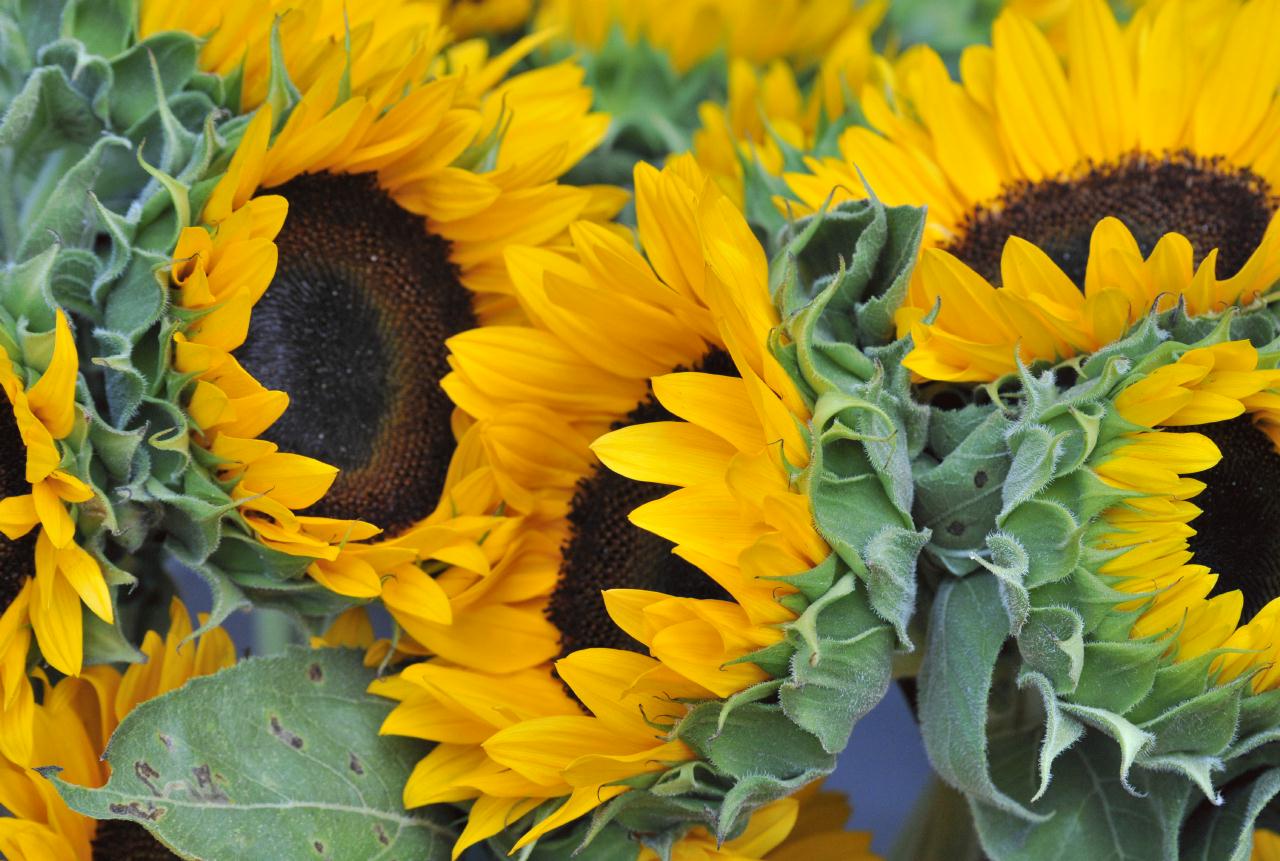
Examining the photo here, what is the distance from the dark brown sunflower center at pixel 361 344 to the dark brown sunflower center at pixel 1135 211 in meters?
0.29

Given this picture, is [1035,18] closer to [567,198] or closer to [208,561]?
[567,198]

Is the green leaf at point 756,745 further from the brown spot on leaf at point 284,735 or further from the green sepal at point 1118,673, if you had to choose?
the brown spot on leaf at point 284,735

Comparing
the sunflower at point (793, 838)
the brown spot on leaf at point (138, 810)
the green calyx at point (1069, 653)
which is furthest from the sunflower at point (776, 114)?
the brown spot on leaf at point (138, 810)

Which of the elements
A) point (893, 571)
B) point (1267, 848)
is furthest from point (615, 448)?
→ point (1267, 848)

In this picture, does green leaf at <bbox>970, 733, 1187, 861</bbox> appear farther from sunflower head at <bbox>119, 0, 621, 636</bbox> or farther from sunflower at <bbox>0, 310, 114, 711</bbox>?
sunflower at <bbox>0, 310, 114, 711</bbox>

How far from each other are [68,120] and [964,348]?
0.45 m

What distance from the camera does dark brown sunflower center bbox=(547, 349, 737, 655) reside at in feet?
2.60

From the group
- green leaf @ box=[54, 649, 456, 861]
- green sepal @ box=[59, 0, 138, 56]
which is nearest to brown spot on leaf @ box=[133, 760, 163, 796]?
green leaf @ box=[54, 649, 456, 861]

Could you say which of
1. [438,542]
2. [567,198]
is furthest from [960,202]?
[438,542]

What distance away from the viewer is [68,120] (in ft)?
2.55

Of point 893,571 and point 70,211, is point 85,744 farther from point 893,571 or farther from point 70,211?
point 893,571

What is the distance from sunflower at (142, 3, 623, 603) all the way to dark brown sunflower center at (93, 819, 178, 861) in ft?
0.58

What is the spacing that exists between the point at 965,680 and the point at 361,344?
361 mm

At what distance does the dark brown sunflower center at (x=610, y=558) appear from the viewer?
0.79 meters
